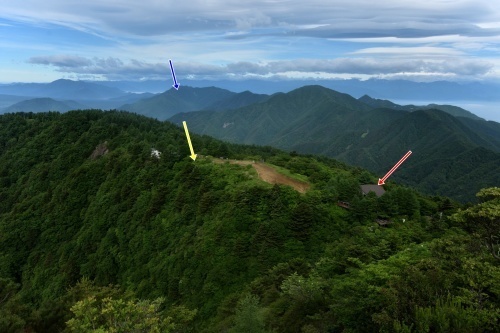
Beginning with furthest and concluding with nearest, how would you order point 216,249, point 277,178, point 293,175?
point 293,175 → point 277,178 → point 216,249

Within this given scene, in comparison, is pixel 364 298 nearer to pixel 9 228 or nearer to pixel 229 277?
pixel 229 277

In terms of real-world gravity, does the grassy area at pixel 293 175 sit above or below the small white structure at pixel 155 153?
below

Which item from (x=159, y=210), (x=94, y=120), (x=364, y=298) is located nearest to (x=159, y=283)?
(x=159, y=210)

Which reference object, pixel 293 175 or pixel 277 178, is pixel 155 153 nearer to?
pixel 277 178

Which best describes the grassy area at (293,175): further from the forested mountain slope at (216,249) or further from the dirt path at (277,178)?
the forested mountain slope at (216,249)

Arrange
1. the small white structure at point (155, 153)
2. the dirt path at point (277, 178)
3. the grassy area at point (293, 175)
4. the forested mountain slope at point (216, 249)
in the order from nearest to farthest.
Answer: the forested mountain slope at point (216, 249) < the dirt path at point (277, 178) < the grassy area at point (293, 175) < the small white structure at point (155, 153)

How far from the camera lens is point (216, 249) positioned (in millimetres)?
50125

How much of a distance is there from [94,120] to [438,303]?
12707cm

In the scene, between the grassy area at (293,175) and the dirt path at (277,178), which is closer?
the dirt path at (277,178)

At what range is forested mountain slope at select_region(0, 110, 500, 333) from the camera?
23.0 metres

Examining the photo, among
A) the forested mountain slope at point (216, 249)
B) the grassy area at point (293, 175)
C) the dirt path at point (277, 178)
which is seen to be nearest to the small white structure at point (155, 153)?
the forested mountain slope at point (216, 249)

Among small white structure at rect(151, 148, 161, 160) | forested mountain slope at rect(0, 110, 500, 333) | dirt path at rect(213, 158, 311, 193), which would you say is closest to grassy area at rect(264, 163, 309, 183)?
dirt path at rect(213, 158, 311, 193)

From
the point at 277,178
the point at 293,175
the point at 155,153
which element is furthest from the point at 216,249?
the point at 155,153

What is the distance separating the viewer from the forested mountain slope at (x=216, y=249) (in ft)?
75.5
